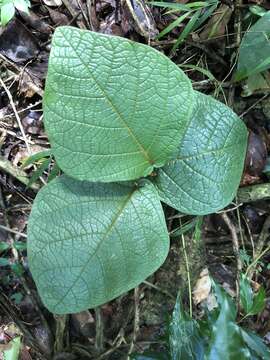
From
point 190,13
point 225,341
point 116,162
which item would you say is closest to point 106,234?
point 116,162

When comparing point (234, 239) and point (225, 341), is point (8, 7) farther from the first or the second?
point (225, 341)

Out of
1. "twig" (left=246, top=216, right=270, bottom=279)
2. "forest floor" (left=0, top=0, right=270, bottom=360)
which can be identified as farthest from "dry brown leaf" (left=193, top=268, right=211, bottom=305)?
"twig" (left=246, top=216, right=270, bottom=279)

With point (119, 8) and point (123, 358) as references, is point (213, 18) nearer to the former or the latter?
point (119, 8)

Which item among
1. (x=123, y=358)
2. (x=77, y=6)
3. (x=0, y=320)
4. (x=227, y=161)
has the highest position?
(x=77, y=6)

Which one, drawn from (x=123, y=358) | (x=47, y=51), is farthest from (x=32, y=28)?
(x=123, y=358)

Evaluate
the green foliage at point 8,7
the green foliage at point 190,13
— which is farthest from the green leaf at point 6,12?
the green foliage at point 190,13

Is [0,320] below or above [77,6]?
below

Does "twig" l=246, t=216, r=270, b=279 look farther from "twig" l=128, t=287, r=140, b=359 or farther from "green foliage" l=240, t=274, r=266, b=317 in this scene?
"twig" l=128, t=287, r=140, b=359

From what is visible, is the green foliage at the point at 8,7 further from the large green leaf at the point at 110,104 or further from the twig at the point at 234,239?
the twig at the point at 234,239

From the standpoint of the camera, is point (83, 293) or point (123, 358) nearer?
point (83, 293)
